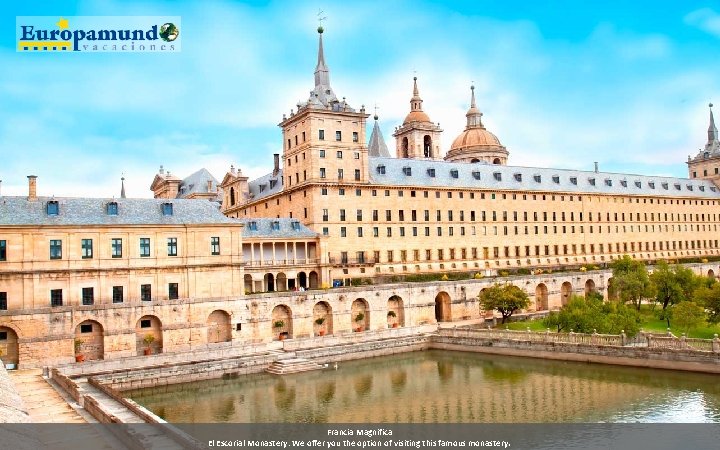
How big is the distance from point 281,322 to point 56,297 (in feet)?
54.4

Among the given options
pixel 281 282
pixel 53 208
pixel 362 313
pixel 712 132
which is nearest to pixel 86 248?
pixel 53 208

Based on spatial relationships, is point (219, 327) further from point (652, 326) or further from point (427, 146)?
point (427, 146)

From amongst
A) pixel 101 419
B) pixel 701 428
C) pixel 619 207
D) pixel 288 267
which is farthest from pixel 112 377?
pixel 619 207

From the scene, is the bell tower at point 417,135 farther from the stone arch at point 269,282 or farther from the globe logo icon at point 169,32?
the globe logo icon at point 169,32

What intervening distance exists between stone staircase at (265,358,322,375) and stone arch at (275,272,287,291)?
15.9 meters

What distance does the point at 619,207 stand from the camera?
93250mm

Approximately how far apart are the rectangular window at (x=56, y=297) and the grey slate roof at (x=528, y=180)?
33070mm

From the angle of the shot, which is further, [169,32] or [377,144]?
[377,144]

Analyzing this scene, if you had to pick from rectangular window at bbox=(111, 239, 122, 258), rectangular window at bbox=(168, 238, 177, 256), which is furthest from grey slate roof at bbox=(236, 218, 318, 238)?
rectangular window at bbox=(111, 239, 122, 258)

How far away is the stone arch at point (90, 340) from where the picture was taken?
1823 inches

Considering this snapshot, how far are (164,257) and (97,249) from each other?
15.4 feet

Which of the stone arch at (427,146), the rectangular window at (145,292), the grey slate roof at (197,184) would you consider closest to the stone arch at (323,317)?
the rectangular window at (145,292)

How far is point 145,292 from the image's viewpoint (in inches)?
1969

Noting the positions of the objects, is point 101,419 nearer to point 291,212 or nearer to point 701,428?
point 701,428
